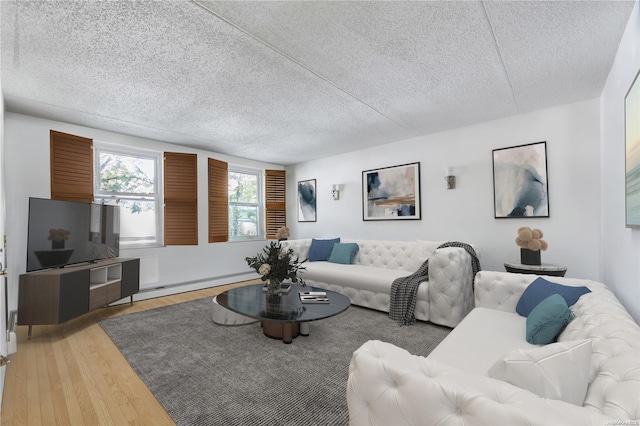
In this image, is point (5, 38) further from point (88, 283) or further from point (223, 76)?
point (88, 283)

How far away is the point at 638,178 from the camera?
5.13ft

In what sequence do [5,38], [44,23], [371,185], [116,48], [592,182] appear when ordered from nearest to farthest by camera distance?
[44,23], [5,38], [116,48], [592,182], [371,185]

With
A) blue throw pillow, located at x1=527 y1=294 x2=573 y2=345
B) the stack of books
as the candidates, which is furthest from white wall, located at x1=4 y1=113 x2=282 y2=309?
blue throw pillow, located at x1=527 y1=294 x2=573 y2=345

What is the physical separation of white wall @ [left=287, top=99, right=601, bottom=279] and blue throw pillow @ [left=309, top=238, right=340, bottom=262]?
59cm

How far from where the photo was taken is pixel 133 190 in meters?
4.43

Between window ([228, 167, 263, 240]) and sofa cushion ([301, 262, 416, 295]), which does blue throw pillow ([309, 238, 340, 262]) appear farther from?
window ([228, 167, 263, 240])

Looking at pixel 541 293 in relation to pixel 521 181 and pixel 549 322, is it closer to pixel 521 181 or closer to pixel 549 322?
pixel 549 322

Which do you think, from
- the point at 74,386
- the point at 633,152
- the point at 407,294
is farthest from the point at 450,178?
the point at 74,386

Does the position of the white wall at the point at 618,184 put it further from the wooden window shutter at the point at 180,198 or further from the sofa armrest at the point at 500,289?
the wooden window shutter at the point at 180,198

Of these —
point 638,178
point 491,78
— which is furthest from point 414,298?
point 491,78

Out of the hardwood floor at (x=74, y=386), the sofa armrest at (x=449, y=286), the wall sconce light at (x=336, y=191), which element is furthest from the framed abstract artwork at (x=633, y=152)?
the wall sconce light at (x=336, y=191)

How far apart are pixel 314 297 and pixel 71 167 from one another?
3.55 meters

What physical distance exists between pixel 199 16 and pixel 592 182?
4043mm

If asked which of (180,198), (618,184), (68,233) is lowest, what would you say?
(68,233)
